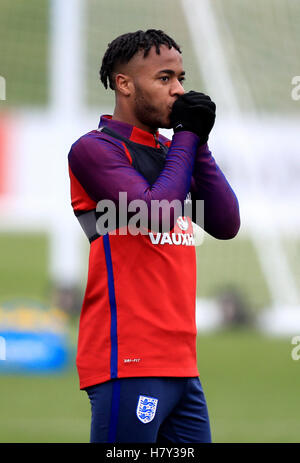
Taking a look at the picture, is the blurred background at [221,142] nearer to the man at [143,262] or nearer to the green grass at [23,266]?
the green grass at [23,266]

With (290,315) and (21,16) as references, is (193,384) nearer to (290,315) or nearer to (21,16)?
(290,315)

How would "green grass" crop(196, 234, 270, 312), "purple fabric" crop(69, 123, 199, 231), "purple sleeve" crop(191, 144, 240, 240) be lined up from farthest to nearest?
1. "green grass" crop(196, 234, 270, 312)
2. "purple sleeve" crop(191, 144, 240, 240)
3. "purple fabric" crop(69, 123, 199, 231)

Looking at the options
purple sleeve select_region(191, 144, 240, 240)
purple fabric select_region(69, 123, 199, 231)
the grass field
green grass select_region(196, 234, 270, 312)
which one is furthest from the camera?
green grass select_region(196, 234, 270, 312)

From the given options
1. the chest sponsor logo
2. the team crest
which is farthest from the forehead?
the team crest

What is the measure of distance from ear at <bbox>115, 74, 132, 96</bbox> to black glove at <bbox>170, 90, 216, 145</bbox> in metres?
0.17

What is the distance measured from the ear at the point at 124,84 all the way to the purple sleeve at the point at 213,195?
1.00 ft

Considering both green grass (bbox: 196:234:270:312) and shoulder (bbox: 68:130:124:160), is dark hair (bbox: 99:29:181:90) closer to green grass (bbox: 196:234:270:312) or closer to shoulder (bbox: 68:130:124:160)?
shoulder (bbox: 68:130:124:160)

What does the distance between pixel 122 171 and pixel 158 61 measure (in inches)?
Answer: 15.4

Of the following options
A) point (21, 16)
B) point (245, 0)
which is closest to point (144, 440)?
point (245, 0)

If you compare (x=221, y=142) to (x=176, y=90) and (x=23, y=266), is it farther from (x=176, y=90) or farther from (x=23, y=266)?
(x=23, y=266)

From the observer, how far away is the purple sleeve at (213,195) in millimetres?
3260

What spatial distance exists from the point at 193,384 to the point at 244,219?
7733mm

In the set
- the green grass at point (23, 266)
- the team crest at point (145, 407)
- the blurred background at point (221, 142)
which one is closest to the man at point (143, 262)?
the team crest at point (145, 407)

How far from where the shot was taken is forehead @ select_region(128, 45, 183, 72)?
316cm
